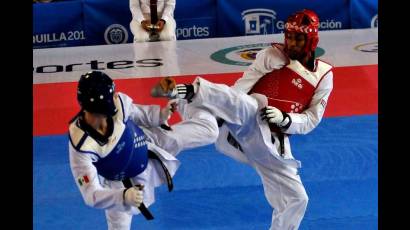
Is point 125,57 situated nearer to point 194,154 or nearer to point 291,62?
point 194,154

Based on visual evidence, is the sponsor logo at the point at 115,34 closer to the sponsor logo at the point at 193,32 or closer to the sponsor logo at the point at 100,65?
the sponsor logo at the point at 193,32

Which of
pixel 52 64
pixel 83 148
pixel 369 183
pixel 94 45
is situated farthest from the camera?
pixel 94 45

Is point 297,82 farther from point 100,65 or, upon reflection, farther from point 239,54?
point 100,65

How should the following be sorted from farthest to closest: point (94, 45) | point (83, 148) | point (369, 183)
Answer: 1. point (94, 45)
2. point (369, 183)
3. point (83, 148)

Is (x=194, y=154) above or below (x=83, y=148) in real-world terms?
below

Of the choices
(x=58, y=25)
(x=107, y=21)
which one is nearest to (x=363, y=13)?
(x=107, y=21)

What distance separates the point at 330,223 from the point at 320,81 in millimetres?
1609

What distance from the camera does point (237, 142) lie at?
18.0 ft

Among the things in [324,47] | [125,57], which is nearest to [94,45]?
[125,57]

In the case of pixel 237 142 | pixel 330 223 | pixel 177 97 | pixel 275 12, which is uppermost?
pixel 275 12

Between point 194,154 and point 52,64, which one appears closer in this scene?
point 194,154

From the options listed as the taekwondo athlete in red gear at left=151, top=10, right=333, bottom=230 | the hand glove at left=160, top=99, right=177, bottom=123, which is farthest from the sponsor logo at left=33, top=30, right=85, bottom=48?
the hand glove at left=160, top=99, right=177, bottom=123

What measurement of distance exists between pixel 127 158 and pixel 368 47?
23.5 ft

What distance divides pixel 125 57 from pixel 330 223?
17.5 feet
